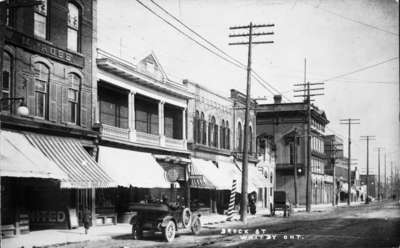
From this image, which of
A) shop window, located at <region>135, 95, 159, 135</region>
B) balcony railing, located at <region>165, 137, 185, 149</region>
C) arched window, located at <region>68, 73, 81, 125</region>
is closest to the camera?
arched window, located at <region>68, 73, 81, 125</region>

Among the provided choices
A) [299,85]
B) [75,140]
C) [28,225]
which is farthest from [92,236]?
[299,85]

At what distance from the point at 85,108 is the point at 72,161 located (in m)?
3.65

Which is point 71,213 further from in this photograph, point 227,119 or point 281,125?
point 281,125

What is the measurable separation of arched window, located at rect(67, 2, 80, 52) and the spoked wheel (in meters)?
9.68

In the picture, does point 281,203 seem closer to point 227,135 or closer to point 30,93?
point 227,135

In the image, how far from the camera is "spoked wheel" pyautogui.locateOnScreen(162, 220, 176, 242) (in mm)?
18219

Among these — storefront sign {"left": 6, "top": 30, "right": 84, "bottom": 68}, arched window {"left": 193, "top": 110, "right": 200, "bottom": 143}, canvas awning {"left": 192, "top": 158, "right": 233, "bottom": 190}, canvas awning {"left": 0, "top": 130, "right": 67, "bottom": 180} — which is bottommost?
canvas awning {"left": 192, "top": 158, "right": 233, "bottom": 190}

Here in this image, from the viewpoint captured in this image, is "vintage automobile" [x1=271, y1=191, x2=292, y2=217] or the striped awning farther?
"vintage automobile" [x1=271, y1=191, x2=292, y2=217]

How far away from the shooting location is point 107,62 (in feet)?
82.9

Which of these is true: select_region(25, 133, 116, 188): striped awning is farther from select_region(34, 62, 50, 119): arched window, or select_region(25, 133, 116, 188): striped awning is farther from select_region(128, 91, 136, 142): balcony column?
select_region(128, 91, 136, 142): balcony column

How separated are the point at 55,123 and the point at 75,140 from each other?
1.61 metres

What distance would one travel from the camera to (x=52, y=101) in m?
21.8

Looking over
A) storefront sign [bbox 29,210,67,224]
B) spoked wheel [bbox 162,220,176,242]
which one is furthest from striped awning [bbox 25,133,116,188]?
spoked wheel [bbox 162,220,176,242]

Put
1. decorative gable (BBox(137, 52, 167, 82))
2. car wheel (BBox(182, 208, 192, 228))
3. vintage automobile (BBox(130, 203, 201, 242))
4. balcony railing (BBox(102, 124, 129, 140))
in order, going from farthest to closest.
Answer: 1. decorative gable (BBox(137, 52, 167, 82))
2. balcony railing (BBox(102, 124, 129, 140))
3. car wheel (BBox(182, 208, 192, 228))
4. vintage automobile (BBox(130, 203, 201, 242))
